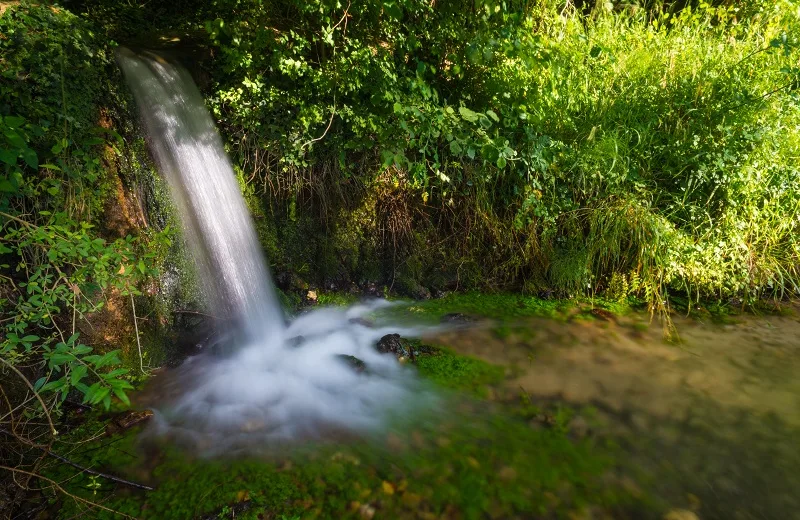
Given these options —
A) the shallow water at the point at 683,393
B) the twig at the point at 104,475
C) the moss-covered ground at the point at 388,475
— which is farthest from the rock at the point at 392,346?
the twig at the point at 104,475

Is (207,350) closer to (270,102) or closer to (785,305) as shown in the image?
(270,102)

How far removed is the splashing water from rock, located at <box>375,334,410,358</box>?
0.17 feet

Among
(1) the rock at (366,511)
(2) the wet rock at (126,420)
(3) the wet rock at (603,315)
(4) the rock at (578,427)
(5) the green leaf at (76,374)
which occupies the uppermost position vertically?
(5) the green leaf at (76,374)

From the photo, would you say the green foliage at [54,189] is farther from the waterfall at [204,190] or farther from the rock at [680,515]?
the rock at [680,515]

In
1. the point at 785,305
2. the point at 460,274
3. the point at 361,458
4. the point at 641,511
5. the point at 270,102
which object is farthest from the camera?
the point at 460,274

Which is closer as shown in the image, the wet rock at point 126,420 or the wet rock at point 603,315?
the wet rock at point 126,420

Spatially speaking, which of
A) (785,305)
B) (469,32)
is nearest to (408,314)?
(469,32)

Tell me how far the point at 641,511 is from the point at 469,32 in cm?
340

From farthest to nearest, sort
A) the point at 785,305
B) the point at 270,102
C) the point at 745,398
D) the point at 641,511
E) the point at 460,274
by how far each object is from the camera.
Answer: the point at 460,274 < the point at 785,305 < the point at 270,102 < the point at 745,398 < the point at 641,511

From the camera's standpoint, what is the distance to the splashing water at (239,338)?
8.49ft

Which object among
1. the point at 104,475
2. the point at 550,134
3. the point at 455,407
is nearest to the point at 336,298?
the point at 455,407

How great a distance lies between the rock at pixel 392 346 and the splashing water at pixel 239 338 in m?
0.05

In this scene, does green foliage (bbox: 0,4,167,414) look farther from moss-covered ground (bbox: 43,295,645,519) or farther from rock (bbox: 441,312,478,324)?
rock (bbox: 441,312,478,324)

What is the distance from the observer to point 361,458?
2309 mm
